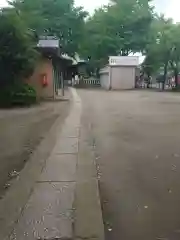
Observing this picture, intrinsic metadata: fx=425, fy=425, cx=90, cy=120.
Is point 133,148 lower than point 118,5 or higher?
lower

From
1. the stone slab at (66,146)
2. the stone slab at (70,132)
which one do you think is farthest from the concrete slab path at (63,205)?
the stone slab at (70,132)

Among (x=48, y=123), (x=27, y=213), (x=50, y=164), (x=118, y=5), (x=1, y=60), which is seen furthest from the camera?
(x=118, y=5)

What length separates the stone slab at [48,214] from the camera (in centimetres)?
430

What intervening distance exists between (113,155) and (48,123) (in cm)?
594

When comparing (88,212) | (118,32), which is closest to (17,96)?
(88,212)

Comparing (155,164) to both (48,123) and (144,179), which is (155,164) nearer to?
(144,179)

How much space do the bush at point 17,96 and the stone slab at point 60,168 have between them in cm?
1353

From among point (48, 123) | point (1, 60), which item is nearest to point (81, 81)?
point (1, 60)

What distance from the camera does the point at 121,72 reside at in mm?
49531

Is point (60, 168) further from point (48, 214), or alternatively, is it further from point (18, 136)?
point (18, 136)

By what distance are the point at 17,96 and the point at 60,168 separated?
15.0 meters

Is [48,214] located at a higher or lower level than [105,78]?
lower

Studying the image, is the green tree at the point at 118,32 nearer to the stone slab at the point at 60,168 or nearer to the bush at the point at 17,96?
the bush at the point at 17,96

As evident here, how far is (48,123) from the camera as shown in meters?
14.4
